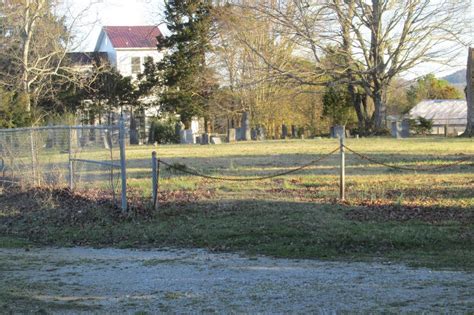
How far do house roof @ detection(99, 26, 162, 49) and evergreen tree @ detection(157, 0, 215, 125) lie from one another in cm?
1430

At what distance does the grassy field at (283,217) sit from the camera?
974cm

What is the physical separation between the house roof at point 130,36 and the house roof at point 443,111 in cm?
3490

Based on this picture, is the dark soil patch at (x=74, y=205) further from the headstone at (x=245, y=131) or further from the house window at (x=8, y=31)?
the house window at (x=8, y=31)

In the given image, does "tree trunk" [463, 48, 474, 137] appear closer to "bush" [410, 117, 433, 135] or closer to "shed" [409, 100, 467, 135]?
"bush" [410, 117, 433, 135]

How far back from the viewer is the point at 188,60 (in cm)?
5469

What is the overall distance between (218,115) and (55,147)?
3934 centimetres

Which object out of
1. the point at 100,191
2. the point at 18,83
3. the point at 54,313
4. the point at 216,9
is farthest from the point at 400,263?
the point at 216,9

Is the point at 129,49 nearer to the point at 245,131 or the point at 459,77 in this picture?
Answer: the point at 245,131

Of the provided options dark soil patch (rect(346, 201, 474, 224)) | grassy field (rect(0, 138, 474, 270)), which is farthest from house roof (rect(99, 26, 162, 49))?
dark soil patch (rect(346, 201, 474, 224))

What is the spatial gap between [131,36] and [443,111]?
143ft

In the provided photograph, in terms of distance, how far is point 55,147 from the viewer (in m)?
16.2

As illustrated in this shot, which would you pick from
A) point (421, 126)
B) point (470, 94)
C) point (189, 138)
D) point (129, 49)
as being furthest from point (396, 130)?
point (129, 49)

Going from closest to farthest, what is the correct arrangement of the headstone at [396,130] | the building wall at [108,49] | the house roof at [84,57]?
1. the headstone at [396,130]
2. the house roof at [84,57]
3. the building wall at [108,49]

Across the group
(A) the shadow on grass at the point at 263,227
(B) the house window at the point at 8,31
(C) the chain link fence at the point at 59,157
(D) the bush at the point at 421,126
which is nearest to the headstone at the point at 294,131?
(D) the bush at the point at 421,126
